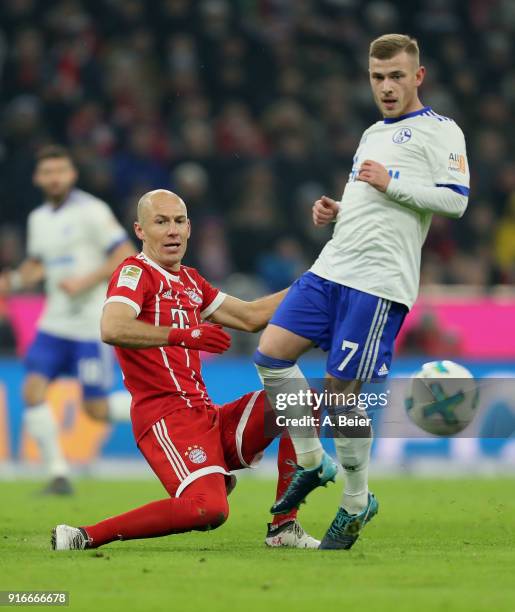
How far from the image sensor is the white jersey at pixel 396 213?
19.7 feet

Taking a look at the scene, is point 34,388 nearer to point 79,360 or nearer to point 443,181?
point 79,360

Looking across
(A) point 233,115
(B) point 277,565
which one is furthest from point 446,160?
(A) point 233,115

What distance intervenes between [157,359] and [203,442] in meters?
0.44

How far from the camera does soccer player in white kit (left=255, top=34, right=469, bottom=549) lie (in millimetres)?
5961

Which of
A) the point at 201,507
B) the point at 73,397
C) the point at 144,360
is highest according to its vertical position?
the point at 144,360

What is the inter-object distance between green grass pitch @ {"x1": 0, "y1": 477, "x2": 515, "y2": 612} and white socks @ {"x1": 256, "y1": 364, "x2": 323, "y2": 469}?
43 cm

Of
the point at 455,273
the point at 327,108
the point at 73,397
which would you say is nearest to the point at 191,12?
the point at 327,108

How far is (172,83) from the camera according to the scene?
15.4 meters

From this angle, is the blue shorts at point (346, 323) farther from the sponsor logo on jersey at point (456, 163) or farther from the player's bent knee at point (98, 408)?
the player's bent knee at point (98, 408)

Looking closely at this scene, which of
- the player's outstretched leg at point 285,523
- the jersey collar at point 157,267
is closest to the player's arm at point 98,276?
the jersey collar at point 157,267

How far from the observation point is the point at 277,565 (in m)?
5.46

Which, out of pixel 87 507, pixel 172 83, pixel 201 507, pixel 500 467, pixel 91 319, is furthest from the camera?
pixel 172 83

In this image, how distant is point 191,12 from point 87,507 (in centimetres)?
854

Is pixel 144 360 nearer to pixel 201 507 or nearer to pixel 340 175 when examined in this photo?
pixel 201 507
